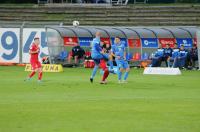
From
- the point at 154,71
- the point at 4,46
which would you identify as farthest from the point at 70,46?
the point at 154,71

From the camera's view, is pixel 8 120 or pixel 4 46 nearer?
pixel 8 120

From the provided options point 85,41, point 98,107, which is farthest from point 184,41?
point 98,107

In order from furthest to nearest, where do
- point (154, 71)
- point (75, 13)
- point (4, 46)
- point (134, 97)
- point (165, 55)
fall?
point (75, 13) < point (4, 46) < point (165, 55) < point (154, 71) < point (134, 97)

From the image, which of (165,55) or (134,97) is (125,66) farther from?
(165,55)

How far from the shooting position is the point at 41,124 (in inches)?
700

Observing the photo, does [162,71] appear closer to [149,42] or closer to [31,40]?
[149,42]

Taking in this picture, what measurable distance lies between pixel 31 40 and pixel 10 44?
61.7 inches

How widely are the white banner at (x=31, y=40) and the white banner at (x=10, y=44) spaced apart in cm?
49

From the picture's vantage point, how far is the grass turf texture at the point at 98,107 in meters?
17.5

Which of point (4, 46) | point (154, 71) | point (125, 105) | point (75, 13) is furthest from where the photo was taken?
point (75, 13)

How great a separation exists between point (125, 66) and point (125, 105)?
37.7ft

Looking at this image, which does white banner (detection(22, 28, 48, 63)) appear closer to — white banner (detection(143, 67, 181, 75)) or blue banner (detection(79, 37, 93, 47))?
blue banner (detection(79, 37, 93, 47))

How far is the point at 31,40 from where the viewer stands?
5316 cm

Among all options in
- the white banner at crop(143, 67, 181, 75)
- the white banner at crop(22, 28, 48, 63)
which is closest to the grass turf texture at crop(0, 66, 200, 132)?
the white banner at crop(143, 67, 181, 75)
